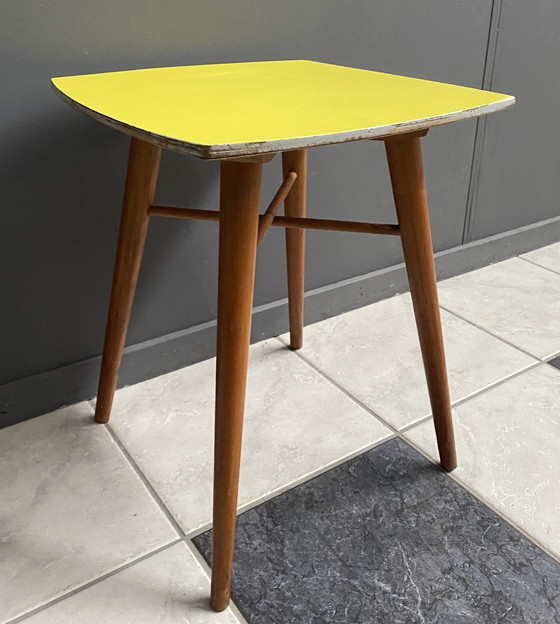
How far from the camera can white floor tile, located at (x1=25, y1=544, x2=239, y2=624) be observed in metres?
0.73

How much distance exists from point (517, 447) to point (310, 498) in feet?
1.15

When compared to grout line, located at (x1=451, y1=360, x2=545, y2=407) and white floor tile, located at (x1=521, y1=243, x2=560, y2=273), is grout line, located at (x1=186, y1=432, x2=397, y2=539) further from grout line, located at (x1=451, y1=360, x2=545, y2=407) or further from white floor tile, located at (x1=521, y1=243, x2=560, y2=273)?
white floor tile, located at (x1=521, y1=243, x2=560, y2=273)

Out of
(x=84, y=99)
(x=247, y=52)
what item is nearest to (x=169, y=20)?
(x=247, y=52)

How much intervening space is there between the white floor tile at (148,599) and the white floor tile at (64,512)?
0.9 inches

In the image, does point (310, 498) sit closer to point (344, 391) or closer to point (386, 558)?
point (386, 558)

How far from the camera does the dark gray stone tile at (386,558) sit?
749 millimetres

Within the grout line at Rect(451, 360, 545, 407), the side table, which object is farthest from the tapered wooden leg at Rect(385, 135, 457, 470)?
the grout line at Rect(451, 360, 545, 407)

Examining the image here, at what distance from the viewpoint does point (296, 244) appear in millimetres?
1118

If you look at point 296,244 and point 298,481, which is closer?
point 298,481

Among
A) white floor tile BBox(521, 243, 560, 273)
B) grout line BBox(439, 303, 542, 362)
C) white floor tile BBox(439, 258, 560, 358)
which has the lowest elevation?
white floor tile BBox(521, 243, 560, 273)

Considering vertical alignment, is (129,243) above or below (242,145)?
below

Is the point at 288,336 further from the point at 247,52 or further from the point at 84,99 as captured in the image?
the point at 84,99

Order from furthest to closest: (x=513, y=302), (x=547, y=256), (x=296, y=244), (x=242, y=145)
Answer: (x=547, y=256) < (x=513, y=302) < (x=296, y=244) < (x=242, y=145)

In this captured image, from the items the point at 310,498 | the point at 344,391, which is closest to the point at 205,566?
the point at 310,498
